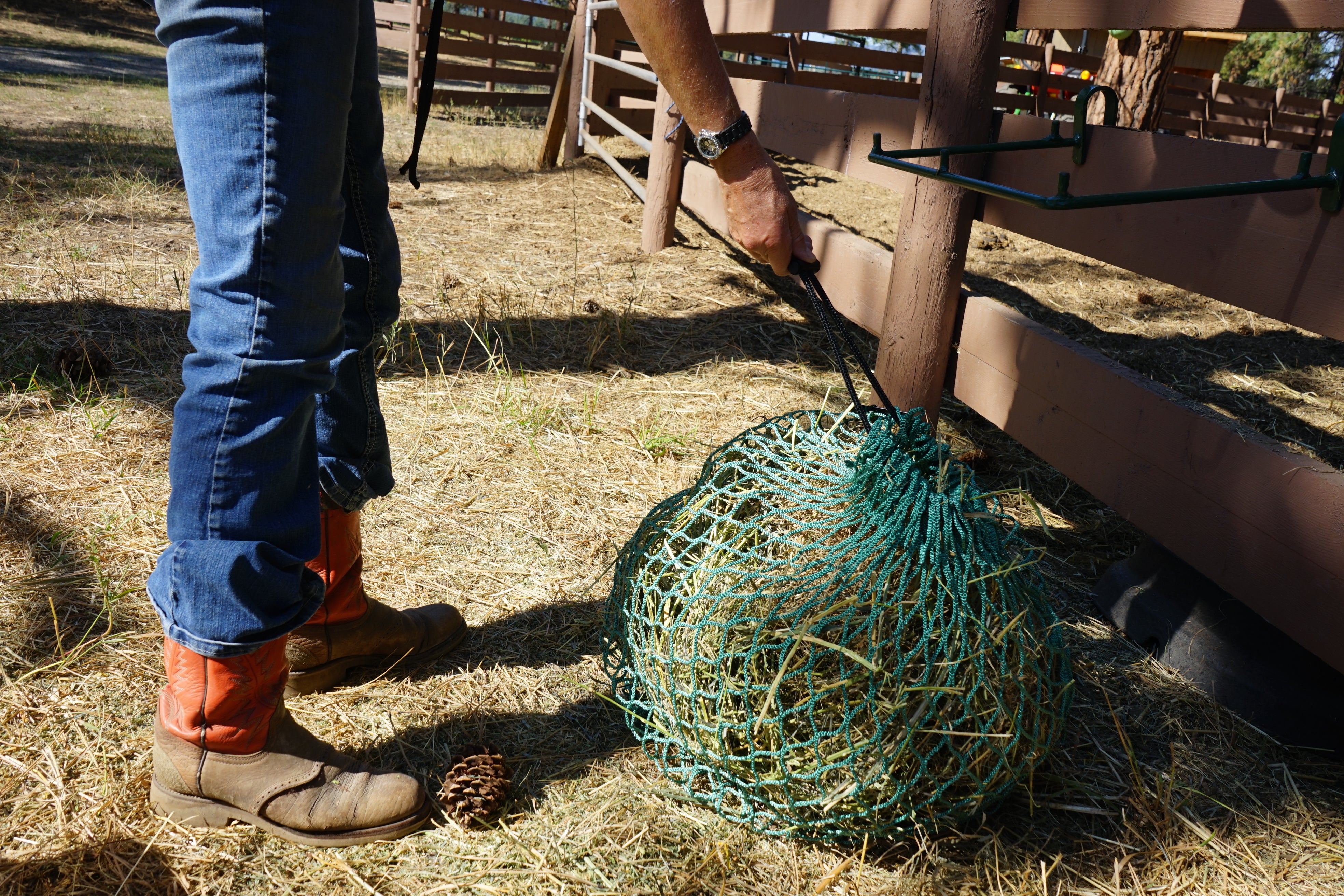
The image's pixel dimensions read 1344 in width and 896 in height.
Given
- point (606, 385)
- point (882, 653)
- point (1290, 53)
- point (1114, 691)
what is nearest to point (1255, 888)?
point (1114, 691)

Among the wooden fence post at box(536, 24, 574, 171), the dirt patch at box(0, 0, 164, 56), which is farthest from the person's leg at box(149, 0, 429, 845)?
the dirt patch at box(0, 0, 164, 56)

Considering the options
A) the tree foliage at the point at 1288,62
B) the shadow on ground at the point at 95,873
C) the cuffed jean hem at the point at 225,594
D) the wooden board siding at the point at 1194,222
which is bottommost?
the shadow on ground at the point at 95,873

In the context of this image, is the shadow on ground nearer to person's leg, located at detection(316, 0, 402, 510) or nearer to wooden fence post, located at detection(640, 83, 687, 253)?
person's leg, located at detection(316, 0, 402, 510)

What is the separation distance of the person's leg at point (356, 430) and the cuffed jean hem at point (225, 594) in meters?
0.24

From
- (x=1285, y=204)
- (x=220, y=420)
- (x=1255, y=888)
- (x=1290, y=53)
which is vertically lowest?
(x=1255, y=888)

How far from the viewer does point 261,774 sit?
1424 millimetres

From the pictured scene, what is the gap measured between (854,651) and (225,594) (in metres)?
0.92

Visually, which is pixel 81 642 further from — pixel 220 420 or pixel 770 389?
pixel 770 389

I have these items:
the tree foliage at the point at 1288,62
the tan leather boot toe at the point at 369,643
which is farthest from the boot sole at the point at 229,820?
the tree foliage at the point at 1288,62

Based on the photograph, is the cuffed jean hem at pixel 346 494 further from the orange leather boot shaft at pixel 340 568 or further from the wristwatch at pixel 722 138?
the wristwatch at pixel 722 138

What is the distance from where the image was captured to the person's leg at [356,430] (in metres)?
1.60

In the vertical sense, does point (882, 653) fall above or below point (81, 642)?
above

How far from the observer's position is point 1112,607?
219 centimetres

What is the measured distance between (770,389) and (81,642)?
87.4 inches
